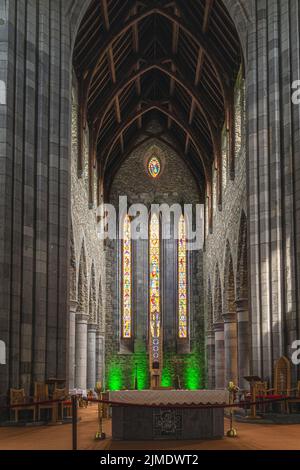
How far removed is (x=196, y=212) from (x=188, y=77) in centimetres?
865

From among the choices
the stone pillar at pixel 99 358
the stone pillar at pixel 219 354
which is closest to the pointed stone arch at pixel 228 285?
the stone pillar at pixel 219 354

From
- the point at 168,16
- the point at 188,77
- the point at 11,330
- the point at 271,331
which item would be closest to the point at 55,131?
the point at 11,330

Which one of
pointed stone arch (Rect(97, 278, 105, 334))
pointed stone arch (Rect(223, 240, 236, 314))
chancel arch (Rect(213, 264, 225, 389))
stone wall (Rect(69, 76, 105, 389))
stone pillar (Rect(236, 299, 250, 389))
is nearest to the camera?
stone pillar (Rect(236, 299, 250, 389))

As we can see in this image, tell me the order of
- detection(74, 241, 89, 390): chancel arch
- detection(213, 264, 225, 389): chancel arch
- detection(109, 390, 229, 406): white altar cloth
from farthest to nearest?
detection(213, 264, 225, 389): chancel arch, detection(74, 241, 89, 390): chancel arch, detection(109, 390, 229, 406): white altar cloth

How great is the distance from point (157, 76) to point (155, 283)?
1037cm

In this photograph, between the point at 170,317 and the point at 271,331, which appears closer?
the point at 271,331

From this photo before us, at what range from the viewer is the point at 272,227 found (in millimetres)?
17250

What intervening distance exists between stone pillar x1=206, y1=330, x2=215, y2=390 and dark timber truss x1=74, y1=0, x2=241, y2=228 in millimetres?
6711

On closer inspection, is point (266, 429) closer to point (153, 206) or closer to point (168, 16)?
point (168, 16)

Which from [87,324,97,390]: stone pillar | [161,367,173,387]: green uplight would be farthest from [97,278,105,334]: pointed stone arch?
[161,367,173,387]: green uplight

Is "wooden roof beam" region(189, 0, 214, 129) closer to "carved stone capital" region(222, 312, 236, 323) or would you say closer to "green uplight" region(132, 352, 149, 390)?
"carved stone capital" region(222, 312, 236, 323)

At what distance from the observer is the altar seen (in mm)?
10656

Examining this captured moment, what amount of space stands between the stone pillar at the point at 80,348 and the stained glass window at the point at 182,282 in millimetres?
8881

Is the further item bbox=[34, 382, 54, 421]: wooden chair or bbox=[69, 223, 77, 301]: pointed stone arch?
bbox=[69, 223, 77, 301]: pointed stone arch
